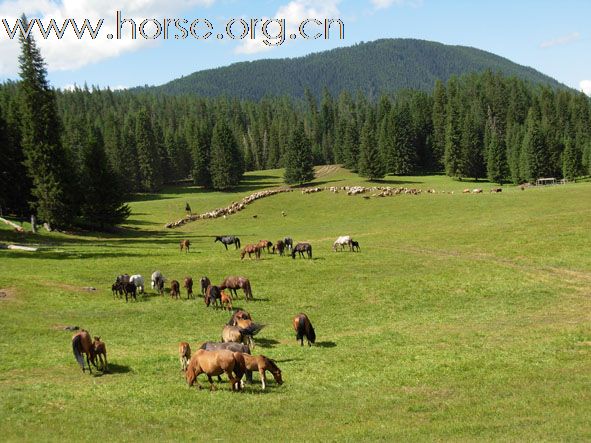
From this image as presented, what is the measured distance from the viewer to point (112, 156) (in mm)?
130125

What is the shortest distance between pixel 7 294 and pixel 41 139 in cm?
3761

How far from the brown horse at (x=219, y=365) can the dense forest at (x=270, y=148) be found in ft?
161

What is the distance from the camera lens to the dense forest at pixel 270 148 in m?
63.4

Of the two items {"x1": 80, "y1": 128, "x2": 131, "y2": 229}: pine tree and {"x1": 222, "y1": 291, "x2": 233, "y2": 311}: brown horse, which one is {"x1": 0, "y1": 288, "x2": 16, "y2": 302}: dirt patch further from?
{"x1": 80, "y1": 128, "x2": 131, "y2": 229}: pine tree

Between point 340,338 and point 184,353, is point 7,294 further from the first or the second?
point 340,338

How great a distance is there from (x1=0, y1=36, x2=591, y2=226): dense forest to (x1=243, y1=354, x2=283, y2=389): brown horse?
49754 millimetres

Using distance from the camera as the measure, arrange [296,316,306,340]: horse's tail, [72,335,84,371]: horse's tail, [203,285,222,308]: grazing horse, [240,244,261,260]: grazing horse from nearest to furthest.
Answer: [72,335,84,371]: horse's tail → [296,316,306,340]: horse's tail → [203,285,222,308]: grazing horse → [240,244,261,260]: grazing horse

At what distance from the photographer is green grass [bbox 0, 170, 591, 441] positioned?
1444cm

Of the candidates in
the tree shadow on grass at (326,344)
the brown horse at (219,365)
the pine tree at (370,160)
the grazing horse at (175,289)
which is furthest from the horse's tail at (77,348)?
the pine tree at (370,160)

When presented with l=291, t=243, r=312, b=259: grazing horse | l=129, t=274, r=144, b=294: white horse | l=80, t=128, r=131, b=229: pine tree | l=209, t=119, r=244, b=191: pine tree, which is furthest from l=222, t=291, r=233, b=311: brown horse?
l=209, t=119, r=244, b=191: pine tree

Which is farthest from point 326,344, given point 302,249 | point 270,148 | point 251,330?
point 270,148

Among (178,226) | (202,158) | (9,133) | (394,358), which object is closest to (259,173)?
(202,158)

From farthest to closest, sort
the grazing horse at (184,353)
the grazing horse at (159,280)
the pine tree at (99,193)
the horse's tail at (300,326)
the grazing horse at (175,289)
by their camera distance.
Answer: the pine tree at (99,193), the grazing horse at (159,280), the grazing horse at (175,289), the horse's tail at (300,326), the grazing horse at (184,353)

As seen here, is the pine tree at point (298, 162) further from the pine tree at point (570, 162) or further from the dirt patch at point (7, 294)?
the dirt patch at point (7, 294)
